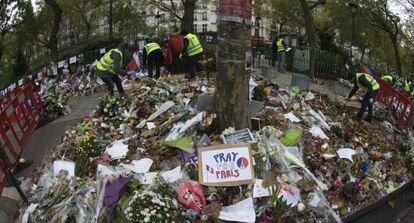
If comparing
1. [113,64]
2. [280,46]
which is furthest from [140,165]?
[280,46]

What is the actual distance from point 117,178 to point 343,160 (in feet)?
10.9

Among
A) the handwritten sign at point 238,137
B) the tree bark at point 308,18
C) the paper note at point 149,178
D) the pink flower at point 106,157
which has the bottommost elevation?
the paper note at point 149,178

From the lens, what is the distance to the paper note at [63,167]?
5.29 metres

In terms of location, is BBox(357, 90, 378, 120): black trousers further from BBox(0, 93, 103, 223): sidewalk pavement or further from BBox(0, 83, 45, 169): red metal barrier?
BBox(0, 83, 45, 169): red metal barrier

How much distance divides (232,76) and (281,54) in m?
10.5

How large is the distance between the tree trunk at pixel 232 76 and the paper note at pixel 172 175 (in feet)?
3.38

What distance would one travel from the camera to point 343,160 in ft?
19.2

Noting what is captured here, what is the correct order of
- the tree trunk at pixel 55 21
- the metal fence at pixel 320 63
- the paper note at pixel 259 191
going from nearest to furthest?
the paper note at pixel 259 191 → the metal fence at pixel 320 63 → the tree trunk at pixel 55 21

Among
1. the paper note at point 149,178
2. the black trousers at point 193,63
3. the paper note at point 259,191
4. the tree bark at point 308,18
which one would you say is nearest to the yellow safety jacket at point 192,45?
the black trousers at point 193,63

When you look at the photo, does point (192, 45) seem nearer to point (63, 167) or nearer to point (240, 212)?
point (63, 167)

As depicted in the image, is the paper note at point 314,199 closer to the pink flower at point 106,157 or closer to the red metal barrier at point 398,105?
the pink flower at point 106,157

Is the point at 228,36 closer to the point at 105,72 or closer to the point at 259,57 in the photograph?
the point at 105,72

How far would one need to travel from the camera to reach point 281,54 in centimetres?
1539

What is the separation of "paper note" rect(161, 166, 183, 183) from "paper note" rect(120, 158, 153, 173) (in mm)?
333
